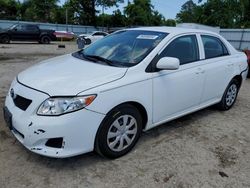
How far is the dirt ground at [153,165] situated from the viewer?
275 cm

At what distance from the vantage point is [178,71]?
12.0ft

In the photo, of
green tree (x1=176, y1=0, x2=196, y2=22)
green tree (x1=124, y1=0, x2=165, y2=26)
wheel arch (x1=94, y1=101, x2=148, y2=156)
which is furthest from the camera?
green tree (x1=176, y1=0, x2=196, y2=22)

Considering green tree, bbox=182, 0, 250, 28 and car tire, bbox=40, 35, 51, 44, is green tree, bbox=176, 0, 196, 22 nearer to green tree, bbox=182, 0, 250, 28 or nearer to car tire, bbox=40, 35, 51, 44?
green tree, bbox=182, 0, 250, 28

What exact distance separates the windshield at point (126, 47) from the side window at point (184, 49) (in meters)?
0.18

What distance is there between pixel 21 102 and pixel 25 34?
19601 millimetres

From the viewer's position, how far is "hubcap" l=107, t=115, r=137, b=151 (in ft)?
9.96

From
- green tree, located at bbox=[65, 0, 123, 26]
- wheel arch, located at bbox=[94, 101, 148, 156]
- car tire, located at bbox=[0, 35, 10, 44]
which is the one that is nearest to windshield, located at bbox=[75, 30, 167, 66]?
wheel arch, located at bbox=[94, 101, 148, 156]

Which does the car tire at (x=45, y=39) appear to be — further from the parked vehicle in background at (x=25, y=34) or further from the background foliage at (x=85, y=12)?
the background foliage at (x=85, y=12)

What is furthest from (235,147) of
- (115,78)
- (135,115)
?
(115,78)

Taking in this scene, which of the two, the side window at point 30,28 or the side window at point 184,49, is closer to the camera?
the side window at point 184,49

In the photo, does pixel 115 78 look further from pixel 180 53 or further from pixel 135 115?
pixel 180 53

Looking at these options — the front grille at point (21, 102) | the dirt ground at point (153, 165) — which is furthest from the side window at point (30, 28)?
the front grille at point (21, 102)

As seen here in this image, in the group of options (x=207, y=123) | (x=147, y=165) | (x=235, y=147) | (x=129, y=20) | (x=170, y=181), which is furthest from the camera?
(x=129, y=20)

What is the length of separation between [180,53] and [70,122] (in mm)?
2014
